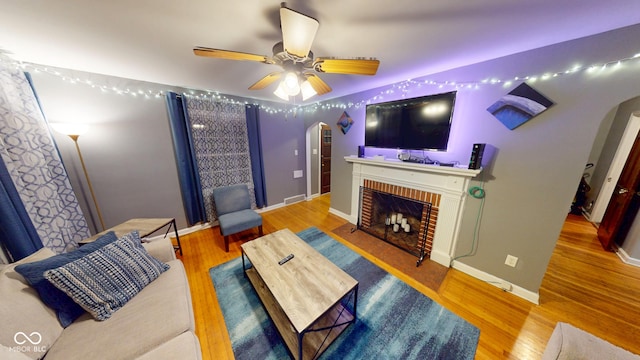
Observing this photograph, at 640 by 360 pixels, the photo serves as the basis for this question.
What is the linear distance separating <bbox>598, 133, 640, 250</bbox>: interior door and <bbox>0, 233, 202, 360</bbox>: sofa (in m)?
4.91

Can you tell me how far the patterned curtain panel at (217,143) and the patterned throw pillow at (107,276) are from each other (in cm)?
159

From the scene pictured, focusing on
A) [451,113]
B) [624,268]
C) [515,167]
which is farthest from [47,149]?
[624,268]

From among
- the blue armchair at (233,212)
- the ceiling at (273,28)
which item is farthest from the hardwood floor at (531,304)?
the ceiling at (273,28)

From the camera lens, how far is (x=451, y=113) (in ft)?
6.20

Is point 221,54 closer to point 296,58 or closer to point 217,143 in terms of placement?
point 296,58

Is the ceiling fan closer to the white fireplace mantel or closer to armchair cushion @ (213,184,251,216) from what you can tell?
the white fireplace mantel

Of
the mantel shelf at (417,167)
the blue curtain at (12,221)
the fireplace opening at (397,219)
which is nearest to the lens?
the blue curtain at (12,221)

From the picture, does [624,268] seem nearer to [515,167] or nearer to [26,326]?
[515,167]

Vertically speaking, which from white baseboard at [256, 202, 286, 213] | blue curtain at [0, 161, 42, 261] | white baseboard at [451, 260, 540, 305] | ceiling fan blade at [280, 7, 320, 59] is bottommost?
white baseboard at [451, 260, 540, 305]

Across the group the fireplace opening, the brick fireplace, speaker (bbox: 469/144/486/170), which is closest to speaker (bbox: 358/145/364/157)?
the brick fireplace

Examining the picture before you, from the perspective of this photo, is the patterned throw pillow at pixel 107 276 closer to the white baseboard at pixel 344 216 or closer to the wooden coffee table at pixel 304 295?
the wooden coffee table at pixel 304 295

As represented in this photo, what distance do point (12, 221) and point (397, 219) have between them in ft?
12.2

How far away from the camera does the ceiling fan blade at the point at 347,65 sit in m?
1.17

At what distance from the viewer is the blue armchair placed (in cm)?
240
